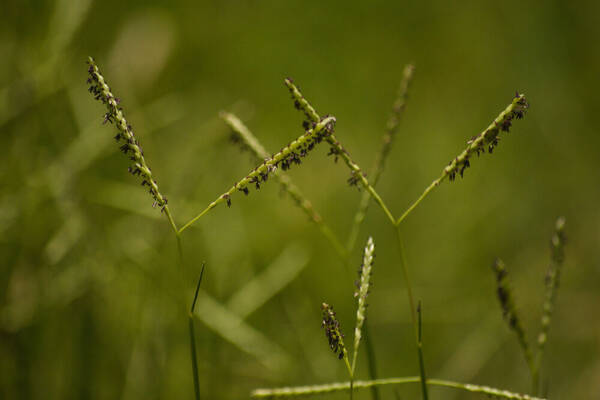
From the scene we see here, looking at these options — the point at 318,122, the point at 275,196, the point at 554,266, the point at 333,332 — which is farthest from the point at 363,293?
the point at 275,196

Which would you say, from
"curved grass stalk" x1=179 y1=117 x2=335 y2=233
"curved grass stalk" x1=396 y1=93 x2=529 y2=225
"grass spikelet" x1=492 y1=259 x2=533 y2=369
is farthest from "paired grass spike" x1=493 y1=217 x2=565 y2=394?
"curved grass stalk" x1=179 y1=117 x2=335 y2=233

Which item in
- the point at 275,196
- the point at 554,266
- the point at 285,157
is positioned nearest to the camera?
the point at 285,157

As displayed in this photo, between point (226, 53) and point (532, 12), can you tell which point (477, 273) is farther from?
point (226, 53)

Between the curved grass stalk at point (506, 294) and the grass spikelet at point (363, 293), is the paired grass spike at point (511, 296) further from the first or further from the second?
the grass spikelet at point (363, 293)

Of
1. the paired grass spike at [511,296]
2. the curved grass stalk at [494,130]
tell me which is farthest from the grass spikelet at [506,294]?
the curved grass stalk at [494,130]

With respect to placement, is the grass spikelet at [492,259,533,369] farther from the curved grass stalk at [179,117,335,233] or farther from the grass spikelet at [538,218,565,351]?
the curved grass stalk at [179,117,335,233]

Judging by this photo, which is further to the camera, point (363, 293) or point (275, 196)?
point (275, 196)

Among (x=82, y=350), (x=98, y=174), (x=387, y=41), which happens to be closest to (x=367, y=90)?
(x=387, y=41)

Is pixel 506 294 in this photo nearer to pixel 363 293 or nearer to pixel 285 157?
pixel 363 293
